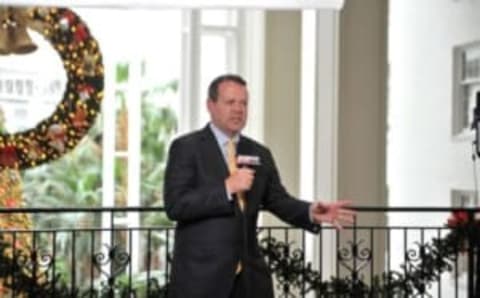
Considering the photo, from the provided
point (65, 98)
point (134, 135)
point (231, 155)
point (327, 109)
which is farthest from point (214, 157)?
point (134, 135)

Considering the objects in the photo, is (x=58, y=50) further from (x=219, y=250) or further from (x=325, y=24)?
(x=219, y=250)

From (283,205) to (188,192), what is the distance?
37 cm

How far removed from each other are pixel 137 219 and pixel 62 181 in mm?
685

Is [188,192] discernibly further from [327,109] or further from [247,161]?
[327,109]

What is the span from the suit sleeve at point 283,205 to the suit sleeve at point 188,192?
255 millimetres

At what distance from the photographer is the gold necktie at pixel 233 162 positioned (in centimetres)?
290

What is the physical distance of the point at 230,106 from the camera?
2857 millimetres

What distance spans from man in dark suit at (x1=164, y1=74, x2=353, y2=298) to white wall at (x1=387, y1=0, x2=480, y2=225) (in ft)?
17.9

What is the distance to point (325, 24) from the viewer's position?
6.21 m

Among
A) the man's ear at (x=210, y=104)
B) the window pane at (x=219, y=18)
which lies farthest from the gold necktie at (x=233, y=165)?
the window pane at (x=219, y=18)

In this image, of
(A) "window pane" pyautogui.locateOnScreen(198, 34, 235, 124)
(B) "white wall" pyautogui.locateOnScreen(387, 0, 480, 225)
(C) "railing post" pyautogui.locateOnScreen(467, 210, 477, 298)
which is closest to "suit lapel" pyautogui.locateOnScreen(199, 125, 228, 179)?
(C) "railing post" pyautogui.locateOnScreen(467, 210, 477, 298)

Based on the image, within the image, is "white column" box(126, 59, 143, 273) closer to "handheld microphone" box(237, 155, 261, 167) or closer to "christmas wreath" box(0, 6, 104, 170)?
"christmas wreath" box(0, 6, 104, 170)

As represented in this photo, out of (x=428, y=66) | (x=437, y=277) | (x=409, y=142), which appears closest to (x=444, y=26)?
(x=428, y=66)

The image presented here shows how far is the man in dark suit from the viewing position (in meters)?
2.85
